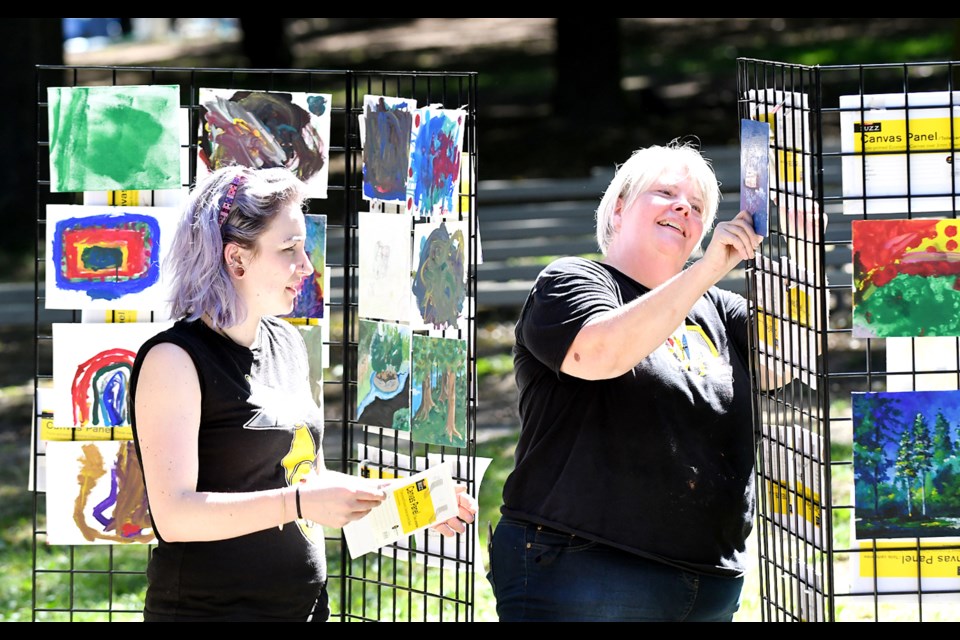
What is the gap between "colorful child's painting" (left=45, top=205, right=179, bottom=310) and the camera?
3.06 metres

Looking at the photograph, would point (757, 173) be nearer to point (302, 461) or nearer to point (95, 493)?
point (302, 461)

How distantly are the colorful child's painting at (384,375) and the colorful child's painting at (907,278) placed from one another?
3.60ft

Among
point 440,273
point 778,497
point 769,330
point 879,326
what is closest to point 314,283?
point 440,273

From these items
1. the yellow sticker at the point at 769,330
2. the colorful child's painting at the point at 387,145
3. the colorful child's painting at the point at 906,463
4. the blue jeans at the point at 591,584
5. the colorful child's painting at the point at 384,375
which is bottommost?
the blue jeans at the point at 591,584

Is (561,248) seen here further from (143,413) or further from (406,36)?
(406,36)

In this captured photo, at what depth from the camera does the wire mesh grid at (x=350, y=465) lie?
2.94 metres

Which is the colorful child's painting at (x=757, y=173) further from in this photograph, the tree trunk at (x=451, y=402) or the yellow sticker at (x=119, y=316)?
the yellow sticker at (x=119, y=316)

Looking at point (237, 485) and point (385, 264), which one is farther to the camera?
point (385, 264)

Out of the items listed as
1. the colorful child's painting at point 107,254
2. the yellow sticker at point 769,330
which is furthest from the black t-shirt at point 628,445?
the colorful child's painting at point 107,254

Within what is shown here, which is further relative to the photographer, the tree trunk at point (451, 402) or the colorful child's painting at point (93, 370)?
the colorful child's painting at point (93, 370)

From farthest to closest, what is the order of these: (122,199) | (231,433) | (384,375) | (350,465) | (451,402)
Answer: (350,465) → (122,199) → (384,375) → (451,402) → (231,433)

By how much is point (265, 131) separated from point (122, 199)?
16.1 inches

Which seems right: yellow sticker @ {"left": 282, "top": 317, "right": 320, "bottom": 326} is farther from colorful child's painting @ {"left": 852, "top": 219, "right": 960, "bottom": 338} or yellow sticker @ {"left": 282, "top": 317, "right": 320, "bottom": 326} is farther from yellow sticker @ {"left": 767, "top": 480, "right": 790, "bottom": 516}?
colorful child's painting @ {"left": 852, "top": 219, "right": 960, "bottom": 338}

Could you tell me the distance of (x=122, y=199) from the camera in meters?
3.11
